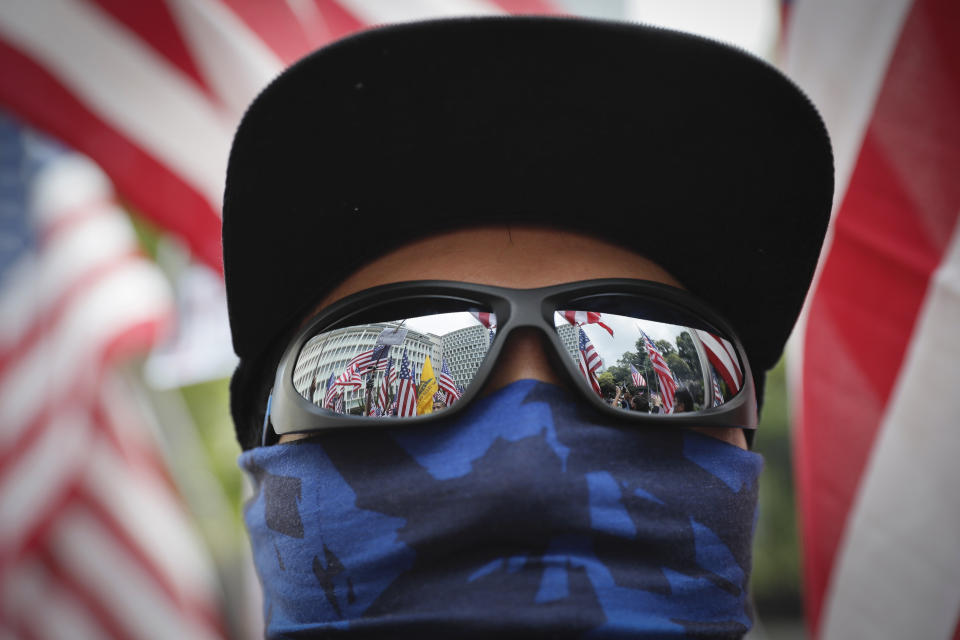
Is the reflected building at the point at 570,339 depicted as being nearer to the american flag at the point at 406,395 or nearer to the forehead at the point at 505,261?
the forehead at the point at 505,261

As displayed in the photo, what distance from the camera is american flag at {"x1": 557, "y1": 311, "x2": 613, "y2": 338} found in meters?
1.22

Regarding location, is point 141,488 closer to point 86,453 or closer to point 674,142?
point 86,453

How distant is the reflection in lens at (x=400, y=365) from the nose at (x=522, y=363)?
42mm

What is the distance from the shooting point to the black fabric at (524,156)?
1226 millimetres

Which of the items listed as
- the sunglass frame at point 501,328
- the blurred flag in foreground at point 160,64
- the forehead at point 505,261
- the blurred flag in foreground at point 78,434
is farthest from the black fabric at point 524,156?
the blurred flag in foreground at point 78,434

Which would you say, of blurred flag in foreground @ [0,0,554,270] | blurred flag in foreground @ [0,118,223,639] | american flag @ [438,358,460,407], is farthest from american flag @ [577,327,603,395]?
blurred flag in foreground @ [0,118,223,639]

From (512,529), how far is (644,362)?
39cm

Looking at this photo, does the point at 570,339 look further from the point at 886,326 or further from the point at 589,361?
the point at 886,326

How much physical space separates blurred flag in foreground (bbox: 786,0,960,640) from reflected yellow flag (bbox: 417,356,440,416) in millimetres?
1372

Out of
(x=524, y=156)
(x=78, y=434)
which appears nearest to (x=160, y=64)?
(x=524, y=156)

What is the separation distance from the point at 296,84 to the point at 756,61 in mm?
856

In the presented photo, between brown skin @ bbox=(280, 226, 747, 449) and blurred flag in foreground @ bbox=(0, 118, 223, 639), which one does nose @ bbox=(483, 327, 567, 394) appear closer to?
brown skin @ bbox=(280, 226, 747, 449)

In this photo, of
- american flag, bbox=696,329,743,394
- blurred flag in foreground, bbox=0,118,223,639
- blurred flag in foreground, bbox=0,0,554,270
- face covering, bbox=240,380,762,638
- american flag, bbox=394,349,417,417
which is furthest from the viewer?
blurred flag in foreground, bbox=0,118,223,639

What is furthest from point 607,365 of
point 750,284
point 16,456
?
point 16,456
